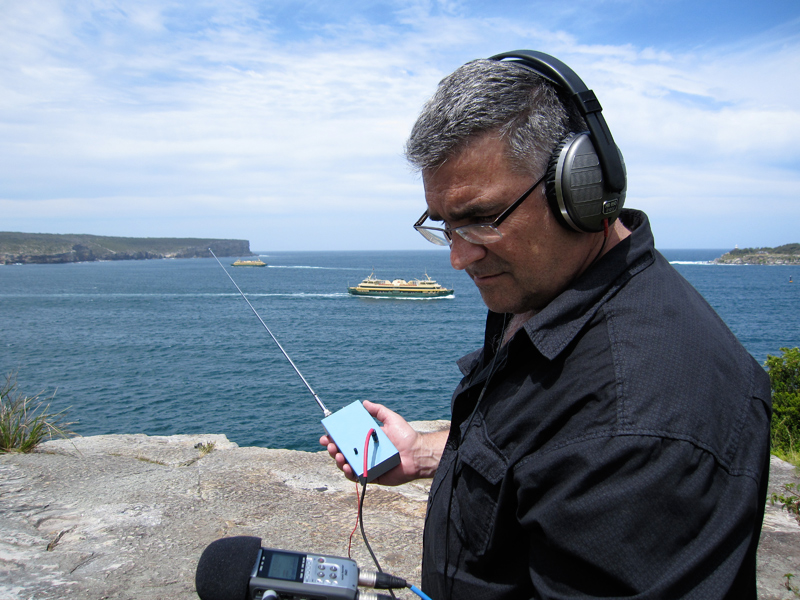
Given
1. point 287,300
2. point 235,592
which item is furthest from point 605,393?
point 287,300

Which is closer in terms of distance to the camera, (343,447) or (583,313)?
(583,313)

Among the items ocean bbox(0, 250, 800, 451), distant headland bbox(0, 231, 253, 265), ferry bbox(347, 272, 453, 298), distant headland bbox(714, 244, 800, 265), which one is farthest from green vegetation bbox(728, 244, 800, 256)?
distant headland bbox(0, 231, 253, 265)

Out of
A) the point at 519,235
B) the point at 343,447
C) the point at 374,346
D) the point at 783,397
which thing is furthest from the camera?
the point at 374,346

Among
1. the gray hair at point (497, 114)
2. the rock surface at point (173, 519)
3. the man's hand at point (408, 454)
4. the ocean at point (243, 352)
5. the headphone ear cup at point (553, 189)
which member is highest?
the gray hair at point (497, 114)

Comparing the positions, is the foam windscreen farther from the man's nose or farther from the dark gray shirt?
the man's nose

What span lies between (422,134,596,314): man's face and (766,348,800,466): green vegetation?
5.15 metres

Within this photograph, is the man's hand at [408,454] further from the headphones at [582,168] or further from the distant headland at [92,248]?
the distant headland at [92,248]

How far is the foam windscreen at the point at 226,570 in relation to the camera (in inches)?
47.8

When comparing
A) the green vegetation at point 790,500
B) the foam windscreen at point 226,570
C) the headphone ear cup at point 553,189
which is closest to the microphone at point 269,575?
the foam windscreen at point 226,570

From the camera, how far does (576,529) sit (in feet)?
2.84

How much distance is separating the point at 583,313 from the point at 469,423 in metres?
0.38

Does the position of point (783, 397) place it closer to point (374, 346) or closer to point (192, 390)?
point (192, 390)

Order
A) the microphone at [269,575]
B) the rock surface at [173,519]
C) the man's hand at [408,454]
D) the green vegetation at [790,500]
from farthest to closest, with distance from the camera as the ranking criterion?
the green vegetation at [790,500]
the rock surface at [173,519]
the man's hand at [408,454]
the microphone at [269,575]

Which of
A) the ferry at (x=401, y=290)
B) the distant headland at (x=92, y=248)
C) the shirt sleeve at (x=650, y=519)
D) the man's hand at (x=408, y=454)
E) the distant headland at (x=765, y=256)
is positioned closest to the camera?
the shirt sleeve at (x=650, y=519)
